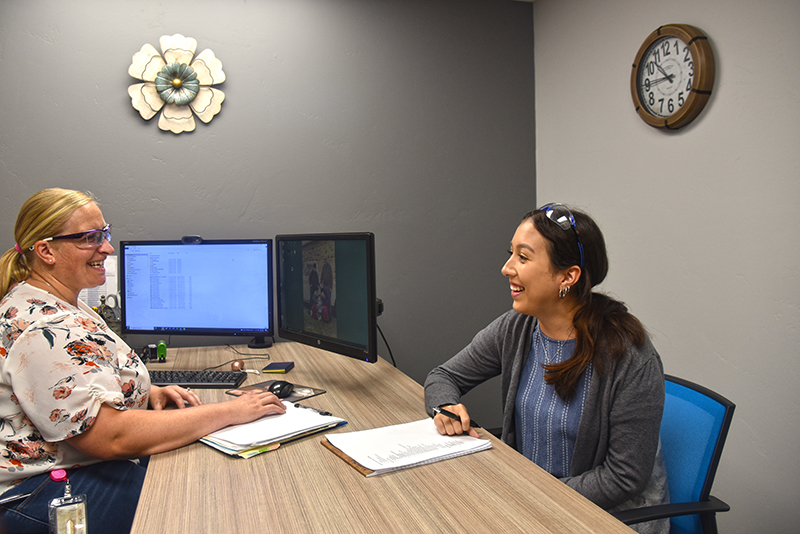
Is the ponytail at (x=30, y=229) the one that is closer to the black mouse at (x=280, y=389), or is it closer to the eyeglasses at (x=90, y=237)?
the eyeglasses at (x=90, y=237)

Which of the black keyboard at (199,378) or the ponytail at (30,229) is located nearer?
the ponytail at (30,229)

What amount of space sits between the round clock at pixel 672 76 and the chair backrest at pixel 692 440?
1.17 m

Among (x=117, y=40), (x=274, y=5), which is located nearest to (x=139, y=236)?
(x=117, y=40)

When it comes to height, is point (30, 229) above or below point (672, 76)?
below

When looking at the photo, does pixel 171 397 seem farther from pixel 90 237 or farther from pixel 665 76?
pixel 665 76

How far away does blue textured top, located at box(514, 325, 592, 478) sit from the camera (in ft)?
4.64

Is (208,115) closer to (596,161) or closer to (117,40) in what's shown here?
(117,40)

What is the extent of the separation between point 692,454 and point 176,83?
2.46 metres

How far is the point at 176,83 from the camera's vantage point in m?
2.54

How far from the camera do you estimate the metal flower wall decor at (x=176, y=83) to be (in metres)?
2.52

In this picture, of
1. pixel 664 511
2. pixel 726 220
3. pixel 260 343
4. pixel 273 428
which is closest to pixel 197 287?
pixel 260 343

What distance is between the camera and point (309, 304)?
203 centimetres

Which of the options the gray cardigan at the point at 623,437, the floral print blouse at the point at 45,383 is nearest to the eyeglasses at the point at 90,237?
the floral print blouse at the point at 45,383

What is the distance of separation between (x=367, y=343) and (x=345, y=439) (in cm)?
47
